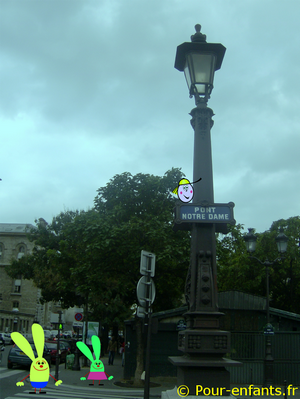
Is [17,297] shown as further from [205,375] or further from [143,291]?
[205,375]

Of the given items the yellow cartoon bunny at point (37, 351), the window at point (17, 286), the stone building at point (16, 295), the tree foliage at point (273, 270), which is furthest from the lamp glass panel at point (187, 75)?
the window at point (17, 286)

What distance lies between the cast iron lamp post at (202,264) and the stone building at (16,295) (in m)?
64.3

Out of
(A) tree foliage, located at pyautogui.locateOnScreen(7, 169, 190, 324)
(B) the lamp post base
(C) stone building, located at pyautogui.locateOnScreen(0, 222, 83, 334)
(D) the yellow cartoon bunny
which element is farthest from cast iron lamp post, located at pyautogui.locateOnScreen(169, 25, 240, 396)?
(C) stone building, located at pyautogui.locateOnScreen(0, 222, 83, 334)

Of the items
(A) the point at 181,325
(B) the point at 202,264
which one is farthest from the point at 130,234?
(B) the point at 202,264

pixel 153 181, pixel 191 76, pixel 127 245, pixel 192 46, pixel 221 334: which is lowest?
pixel 221 334

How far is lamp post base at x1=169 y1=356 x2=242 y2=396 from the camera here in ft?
17.5

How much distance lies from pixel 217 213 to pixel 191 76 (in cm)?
243

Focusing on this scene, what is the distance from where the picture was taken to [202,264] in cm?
584

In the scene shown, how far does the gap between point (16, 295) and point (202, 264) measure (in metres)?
72.2

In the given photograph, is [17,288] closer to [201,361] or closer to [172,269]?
[172,269]

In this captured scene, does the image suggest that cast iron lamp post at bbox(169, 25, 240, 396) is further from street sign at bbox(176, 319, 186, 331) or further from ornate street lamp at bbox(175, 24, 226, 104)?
street sign at bbox(176, 319, 186, 331)

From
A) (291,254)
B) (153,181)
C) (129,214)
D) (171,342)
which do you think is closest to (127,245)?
(129,214)

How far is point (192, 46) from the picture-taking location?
672cm

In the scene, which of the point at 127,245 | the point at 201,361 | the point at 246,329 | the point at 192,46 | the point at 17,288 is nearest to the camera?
the point at 201,361
